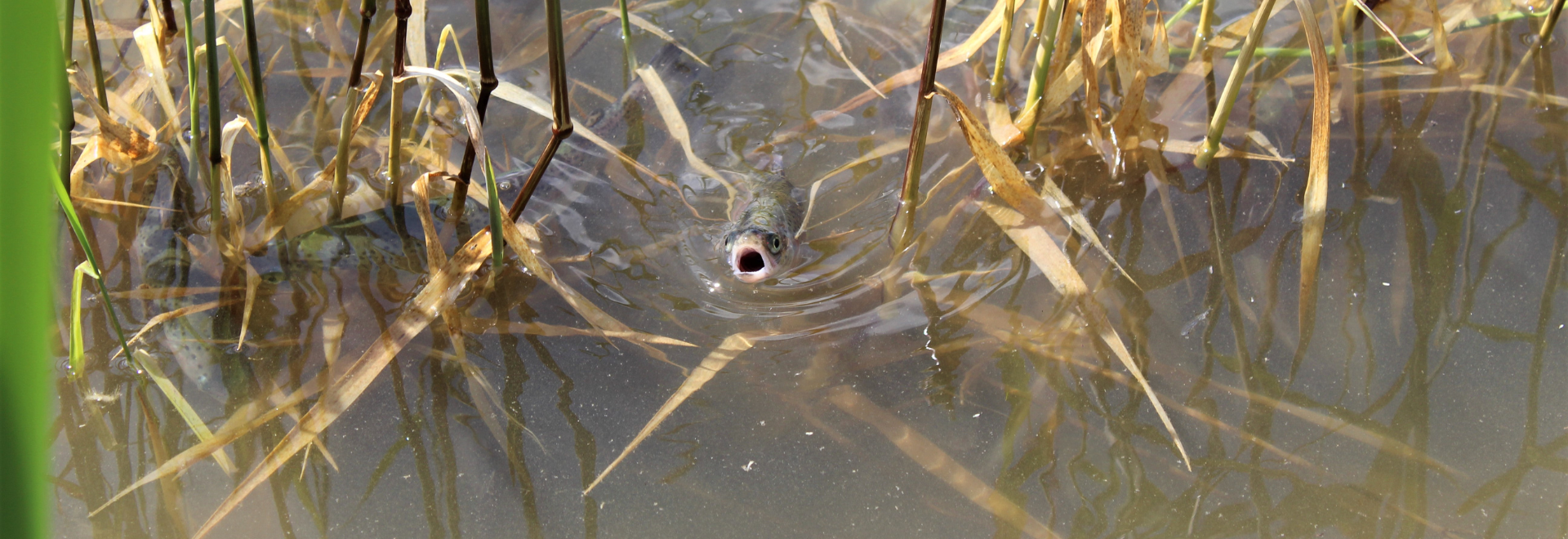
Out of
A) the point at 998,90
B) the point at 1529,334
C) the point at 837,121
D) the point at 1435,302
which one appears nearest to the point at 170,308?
the point at 837,121

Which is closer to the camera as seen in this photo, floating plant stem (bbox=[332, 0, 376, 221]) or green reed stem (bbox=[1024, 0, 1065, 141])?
floating plant stem (bbox=[332, 0, 376, 221])

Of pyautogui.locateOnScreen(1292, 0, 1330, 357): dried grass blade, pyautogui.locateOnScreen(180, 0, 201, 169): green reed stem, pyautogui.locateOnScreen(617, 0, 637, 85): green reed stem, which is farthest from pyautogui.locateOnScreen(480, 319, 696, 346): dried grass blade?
pyautogui.locateOnScreen(1292, 0, 1330, 357): dried grass blade

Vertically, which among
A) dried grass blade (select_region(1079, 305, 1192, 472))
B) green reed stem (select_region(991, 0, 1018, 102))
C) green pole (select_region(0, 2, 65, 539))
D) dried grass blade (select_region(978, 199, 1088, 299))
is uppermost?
green pole (select_region(0, 2, 65, 539))

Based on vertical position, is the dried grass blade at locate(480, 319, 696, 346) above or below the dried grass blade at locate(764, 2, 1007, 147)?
below

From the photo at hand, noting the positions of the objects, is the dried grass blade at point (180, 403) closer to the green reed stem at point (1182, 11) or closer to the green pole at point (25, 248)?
the green pole at point (25, 248)

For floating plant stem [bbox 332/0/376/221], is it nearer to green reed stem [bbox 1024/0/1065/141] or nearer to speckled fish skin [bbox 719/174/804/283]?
speckled fish skin [bbox 719/174/804/283]

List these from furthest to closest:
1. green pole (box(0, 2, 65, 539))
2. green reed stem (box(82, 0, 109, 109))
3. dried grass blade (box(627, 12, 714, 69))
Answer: dried grass blade (box(627, 12, 714, 69)), green reed stem (box(82, 0, 109, 109)), green pole (box(0, 2, 65, 539))

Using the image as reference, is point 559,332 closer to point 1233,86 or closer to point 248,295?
point 248,295
